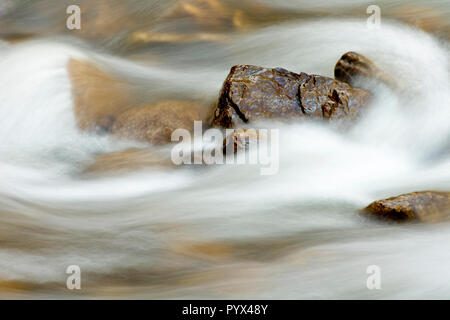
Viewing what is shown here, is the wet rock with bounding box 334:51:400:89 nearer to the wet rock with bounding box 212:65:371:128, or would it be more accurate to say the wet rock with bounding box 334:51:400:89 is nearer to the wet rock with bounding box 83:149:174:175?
the wet rock with bounding box 212:65:371:128

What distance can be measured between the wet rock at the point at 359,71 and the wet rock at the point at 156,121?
130 cm

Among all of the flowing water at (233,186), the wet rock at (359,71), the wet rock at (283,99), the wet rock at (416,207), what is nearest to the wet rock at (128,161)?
the flowing water at (233,186)

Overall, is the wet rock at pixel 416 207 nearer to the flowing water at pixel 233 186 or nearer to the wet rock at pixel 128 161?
the flowing water at pixel 233 186

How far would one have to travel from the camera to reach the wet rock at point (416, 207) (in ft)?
13.7

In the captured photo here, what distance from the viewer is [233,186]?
5148 millimetres

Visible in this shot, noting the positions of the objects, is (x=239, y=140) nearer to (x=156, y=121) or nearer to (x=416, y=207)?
(x=156, y=121)

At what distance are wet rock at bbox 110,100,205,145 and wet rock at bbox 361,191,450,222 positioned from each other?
7.77ft

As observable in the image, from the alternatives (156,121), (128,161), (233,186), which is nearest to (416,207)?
(233,186)

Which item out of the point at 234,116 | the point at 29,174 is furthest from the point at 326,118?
the point at 29,174

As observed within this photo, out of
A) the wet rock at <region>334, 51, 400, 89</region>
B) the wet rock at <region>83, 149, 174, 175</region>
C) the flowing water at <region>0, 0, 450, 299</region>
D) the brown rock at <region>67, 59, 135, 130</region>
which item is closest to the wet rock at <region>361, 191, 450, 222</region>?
the flowing water at <region>0, 0, 450, 299</region>

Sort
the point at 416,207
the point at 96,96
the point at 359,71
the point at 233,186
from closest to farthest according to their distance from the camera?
1. the point at 416,207
2. the point at 233,186
3. the point at 359,71
4. the point at 96,96

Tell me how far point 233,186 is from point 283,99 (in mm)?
1093

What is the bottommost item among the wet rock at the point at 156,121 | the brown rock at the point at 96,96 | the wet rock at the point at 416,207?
the wet rock at the point at 416,207

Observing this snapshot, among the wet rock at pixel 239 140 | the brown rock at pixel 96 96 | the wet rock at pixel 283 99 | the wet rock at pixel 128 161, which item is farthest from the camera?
the brown rock at pixel 96 96
